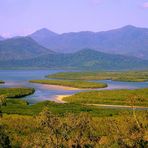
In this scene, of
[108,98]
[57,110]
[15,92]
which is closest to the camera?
[57,110]

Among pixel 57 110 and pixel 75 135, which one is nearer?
pixel 75 135

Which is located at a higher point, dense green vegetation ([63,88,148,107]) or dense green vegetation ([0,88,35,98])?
dense green vegetation ([0,88,35,98])

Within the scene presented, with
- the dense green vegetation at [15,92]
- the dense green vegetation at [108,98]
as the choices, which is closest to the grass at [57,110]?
the dense green vegetation at [108,98]

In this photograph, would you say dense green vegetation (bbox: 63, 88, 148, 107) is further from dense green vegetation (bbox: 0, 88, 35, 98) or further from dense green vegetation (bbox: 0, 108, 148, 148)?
dense green vegetation (bbox: 0, 108, 148, 148)

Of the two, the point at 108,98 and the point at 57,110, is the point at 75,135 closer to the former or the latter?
the point at 57,110

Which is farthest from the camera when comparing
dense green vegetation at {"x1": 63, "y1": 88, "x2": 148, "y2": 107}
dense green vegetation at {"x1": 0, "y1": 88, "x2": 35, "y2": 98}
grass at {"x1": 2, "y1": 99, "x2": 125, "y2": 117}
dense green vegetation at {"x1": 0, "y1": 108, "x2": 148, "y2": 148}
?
dense green vegetation at {"x1": 0, "y1": 88, "x2": 35, "y2": 98}

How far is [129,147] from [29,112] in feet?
163

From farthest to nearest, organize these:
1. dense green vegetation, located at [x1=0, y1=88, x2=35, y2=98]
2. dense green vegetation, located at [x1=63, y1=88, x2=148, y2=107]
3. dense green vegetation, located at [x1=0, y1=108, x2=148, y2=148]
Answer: dense green vegetation, located at [x1=0, y1=88, x2=35, y2=98]
dense green vegetation, located at [x1=63, y1=88, x2=148, y2=107]
dense green vegetation, located at [x1=0, y1=108, x2=148, y2=148]

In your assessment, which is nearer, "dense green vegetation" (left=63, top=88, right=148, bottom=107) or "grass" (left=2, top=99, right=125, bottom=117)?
"grass" (left=2, top=99, right=125, bottom=117)

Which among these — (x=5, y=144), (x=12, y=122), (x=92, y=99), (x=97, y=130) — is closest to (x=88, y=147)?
(x=5, y=144)

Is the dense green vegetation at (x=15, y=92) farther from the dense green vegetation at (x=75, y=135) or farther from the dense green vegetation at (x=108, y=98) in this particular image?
the dense green vegetation at (x=75, y=135)

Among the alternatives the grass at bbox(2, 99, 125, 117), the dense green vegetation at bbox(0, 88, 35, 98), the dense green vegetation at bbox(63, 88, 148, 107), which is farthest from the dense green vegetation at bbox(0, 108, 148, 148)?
the dense green vegetation at bbox(0, 88, 35, 98)

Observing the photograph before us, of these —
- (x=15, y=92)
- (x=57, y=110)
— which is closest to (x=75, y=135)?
(x=57, y=110)

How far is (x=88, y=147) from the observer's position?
173 ft
